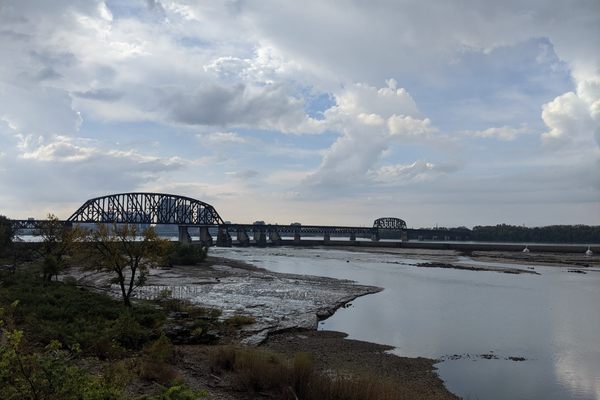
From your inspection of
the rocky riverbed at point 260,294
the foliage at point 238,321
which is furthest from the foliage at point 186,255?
the foliage at point 238,321

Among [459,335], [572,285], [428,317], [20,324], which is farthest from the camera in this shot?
[572,285]

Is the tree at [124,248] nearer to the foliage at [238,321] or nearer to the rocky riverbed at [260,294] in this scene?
the rocky riverbed at [260,294]

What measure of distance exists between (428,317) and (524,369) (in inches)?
521

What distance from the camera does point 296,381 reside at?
15453mm

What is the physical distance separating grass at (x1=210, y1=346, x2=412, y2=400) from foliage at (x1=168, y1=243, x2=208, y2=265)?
2638 inches

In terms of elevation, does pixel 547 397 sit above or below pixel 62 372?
below

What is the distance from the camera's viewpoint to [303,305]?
38594 mm

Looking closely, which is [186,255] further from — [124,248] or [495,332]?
[495,332]

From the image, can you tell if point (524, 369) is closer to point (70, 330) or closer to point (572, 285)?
point (70, 330)

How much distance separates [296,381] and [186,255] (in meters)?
73.1

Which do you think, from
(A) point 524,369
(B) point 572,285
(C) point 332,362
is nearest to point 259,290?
(C) point 332,362

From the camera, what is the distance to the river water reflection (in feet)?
64.2

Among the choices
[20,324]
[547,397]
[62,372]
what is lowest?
[547,397]

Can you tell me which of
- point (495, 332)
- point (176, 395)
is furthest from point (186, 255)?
point (176, 395)
